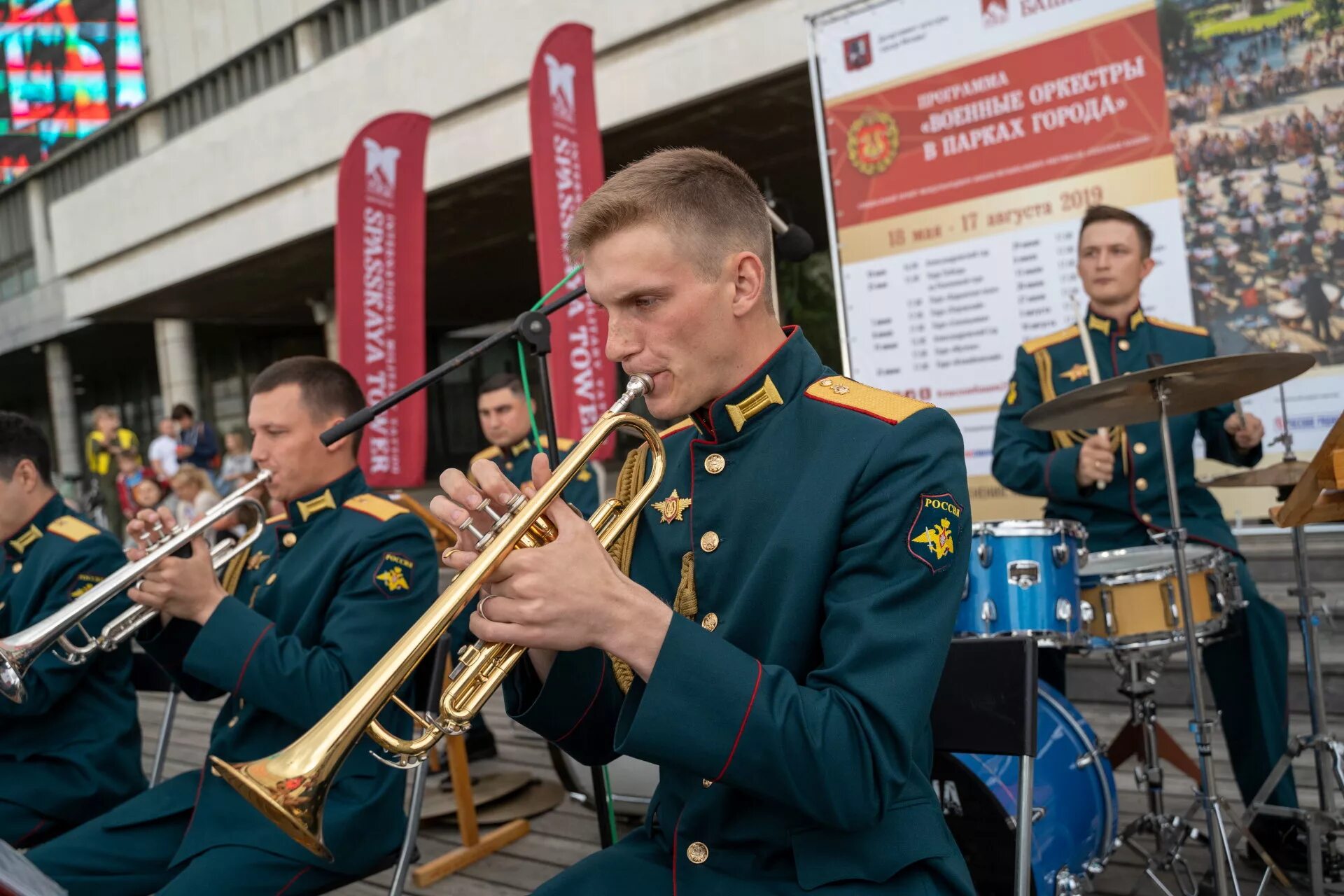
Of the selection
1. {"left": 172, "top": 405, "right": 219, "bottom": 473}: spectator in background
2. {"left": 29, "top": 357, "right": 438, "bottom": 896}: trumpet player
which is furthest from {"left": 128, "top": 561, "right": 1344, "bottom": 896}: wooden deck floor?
{"left": 172, "top": 405, "right": 219, "bottom": 473}: spectator in background

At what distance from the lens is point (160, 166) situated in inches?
544

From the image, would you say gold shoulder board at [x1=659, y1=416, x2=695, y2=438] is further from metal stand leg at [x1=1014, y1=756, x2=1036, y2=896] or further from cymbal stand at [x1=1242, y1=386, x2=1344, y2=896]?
cymbal stand at [x1=1242, y1=386, x2=1344, y2=896]

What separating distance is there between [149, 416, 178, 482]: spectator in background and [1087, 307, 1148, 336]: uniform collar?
1138cm

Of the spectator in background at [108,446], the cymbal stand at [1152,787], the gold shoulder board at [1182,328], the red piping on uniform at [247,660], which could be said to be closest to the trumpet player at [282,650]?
the red piping on uniform at [247,660]

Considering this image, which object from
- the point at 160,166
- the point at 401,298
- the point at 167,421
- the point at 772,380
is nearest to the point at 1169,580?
the point at 772,380

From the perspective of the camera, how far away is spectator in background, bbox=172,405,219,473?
12.4 meters

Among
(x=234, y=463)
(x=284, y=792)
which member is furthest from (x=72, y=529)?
(x=234, y=463)

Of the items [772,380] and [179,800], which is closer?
[772,380]

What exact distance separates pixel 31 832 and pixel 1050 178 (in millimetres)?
4385

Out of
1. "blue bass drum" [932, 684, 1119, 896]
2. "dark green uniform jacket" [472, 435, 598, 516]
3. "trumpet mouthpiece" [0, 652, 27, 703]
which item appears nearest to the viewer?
"trumpet mouthpiece" [0, 652, 27, 703]

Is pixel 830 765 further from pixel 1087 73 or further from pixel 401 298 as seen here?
pixel 401 298

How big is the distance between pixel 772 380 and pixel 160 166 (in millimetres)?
14402

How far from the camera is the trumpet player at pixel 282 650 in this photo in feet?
7.25

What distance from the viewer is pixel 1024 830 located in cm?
195
